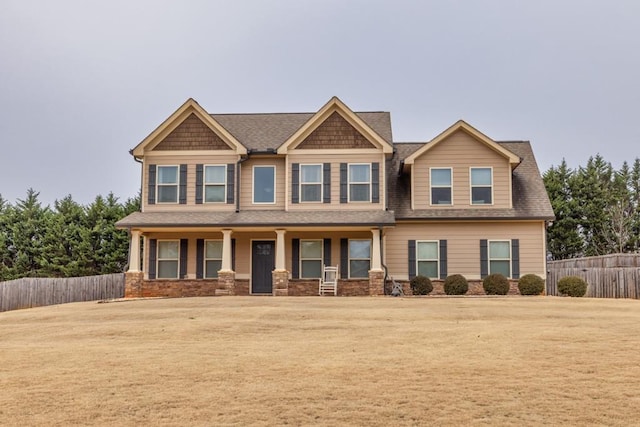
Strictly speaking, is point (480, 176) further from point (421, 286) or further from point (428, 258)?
point (421, 286)

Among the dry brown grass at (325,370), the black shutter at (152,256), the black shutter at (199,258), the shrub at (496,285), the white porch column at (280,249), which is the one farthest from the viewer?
the black shutter at (152,256)

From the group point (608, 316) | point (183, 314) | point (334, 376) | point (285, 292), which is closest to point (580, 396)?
point (334, 376)

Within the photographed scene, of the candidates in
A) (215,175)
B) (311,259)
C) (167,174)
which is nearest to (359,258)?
(311,259)

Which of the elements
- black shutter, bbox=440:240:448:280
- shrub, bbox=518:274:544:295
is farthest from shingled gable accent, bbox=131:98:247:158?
shrub, bbox=518:274:544:295

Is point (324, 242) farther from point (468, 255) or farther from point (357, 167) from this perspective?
point (468, 255)

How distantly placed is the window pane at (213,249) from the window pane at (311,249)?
3304mm

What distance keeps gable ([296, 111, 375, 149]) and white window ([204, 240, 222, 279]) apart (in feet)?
17.0

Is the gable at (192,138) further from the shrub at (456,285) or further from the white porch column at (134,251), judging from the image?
the shrub at (456,285)

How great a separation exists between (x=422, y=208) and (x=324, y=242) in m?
4.14

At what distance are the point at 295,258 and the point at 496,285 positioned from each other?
7753 mm

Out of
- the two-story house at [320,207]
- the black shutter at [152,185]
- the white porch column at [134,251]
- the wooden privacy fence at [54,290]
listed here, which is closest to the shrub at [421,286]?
the two-story house at [320,207]

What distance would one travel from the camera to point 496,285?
989 inches

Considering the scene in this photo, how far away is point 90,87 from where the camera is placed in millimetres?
34625

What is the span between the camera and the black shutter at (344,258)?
2680 cm
